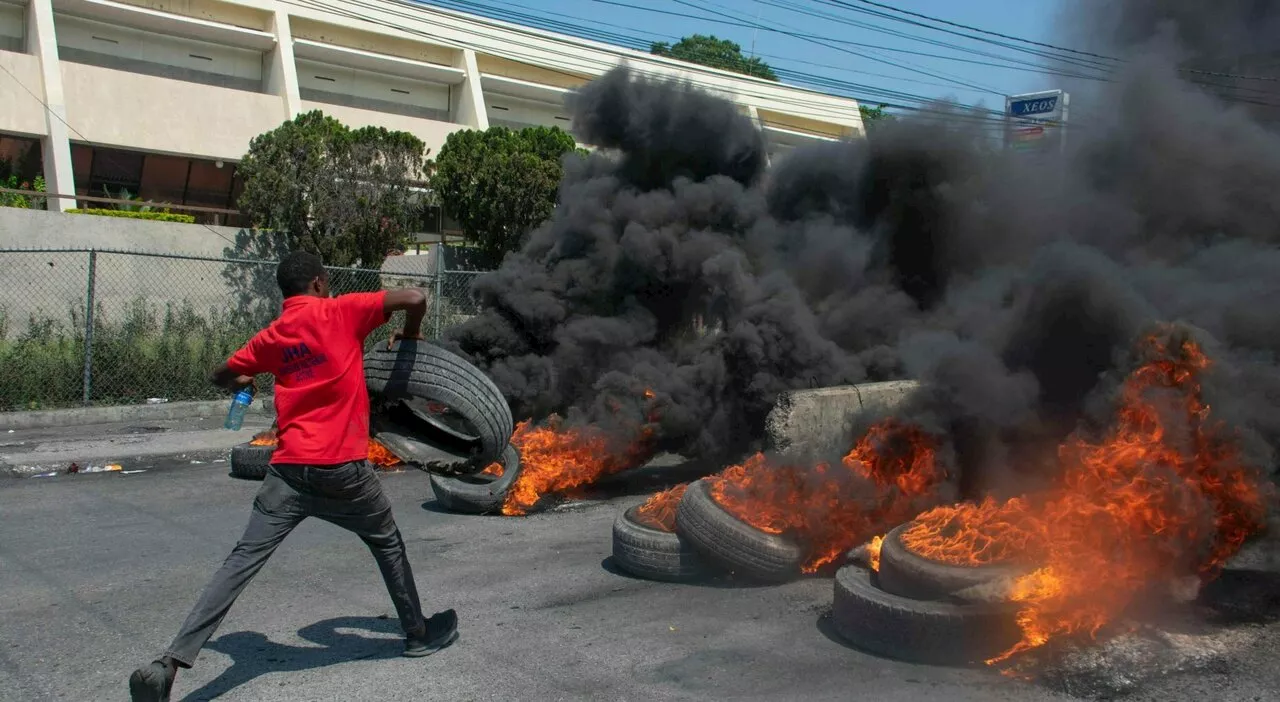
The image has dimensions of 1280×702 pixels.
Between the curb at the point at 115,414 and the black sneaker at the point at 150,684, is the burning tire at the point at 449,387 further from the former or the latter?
the curb at the point at 115,414

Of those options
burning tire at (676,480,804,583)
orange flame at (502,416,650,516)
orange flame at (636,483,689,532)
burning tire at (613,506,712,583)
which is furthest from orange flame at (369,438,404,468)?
burning tire at (676,480,804,583)

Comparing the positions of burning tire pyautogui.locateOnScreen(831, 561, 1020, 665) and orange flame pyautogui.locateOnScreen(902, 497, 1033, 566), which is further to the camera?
orange flame pyautogui.locateOnScreen(902, 497, 1033, 566)

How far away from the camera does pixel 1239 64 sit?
13812mm

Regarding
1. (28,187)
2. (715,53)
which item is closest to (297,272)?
(28,187)

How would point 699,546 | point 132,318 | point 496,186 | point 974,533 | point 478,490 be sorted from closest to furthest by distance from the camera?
point 974,533 < point 699,546 < point 478,490 < point 132,318 < point 496,186

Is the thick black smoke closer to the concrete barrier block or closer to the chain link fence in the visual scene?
the concrete barrier block

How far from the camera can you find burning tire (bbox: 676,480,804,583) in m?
5.80

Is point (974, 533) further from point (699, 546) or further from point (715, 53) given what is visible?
point (715, 53)

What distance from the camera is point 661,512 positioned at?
6.45 meters

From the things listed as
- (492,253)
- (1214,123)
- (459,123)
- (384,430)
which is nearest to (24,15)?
(459,123)

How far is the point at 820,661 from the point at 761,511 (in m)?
1.35

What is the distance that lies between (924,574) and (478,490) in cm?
415

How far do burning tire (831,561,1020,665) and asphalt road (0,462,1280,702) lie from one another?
0.08 m

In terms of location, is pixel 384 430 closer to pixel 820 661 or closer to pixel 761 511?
pixel 761 511
